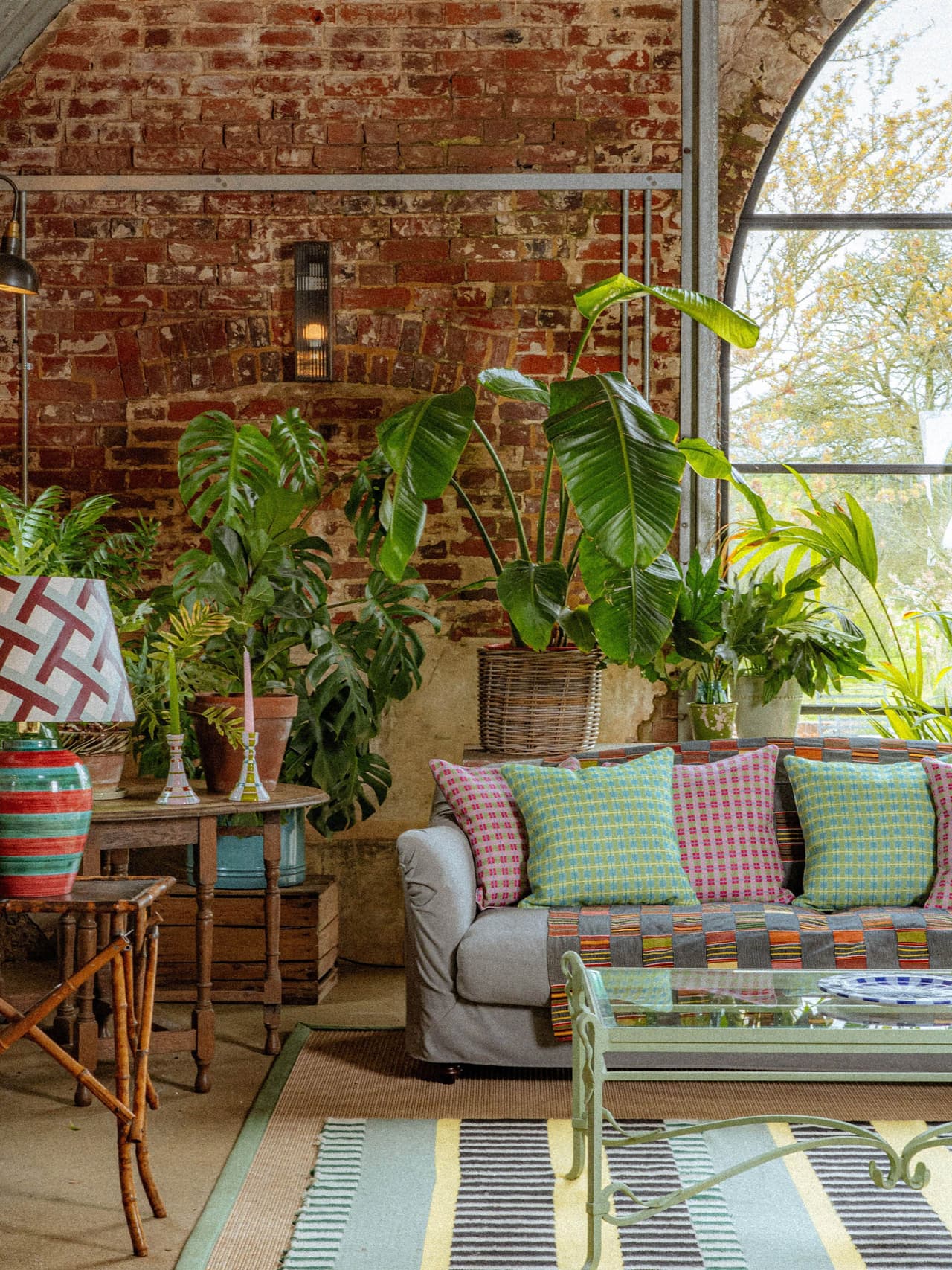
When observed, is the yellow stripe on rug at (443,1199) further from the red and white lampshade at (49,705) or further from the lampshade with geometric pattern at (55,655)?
the lampshade with geometric pattern at (55,655)

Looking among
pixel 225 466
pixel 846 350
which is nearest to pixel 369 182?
pixel 225 466

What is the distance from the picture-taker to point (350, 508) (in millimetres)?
4156

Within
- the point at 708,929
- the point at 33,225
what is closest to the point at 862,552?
the point at 708,929

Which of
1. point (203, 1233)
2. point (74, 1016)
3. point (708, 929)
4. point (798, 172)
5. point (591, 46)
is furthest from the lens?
point (798, 172)

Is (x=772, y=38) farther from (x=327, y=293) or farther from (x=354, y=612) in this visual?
(x=354, y=612)

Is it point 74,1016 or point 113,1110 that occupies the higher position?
point 113,1110

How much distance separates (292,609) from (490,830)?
3.10 ft

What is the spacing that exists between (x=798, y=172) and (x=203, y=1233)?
4.18m

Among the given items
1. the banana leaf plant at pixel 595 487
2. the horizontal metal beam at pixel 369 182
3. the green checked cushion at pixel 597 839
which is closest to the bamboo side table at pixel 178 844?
the green checked cushion at pixel 597 839

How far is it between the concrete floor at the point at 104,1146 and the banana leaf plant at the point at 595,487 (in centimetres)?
131

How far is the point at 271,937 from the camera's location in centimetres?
344

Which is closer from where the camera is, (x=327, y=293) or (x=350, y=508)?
(x=350, y=508)

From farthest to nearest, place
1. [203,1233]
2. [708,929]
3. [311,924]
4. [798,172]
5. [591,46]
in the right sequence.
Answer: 1. [798,172]
2. [591,46]
3. [311,924]
4. [708,929]
5. [203,1233]

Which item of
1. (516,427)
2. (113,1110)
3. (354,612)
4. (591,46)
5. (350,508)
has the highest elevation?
(591,46)
